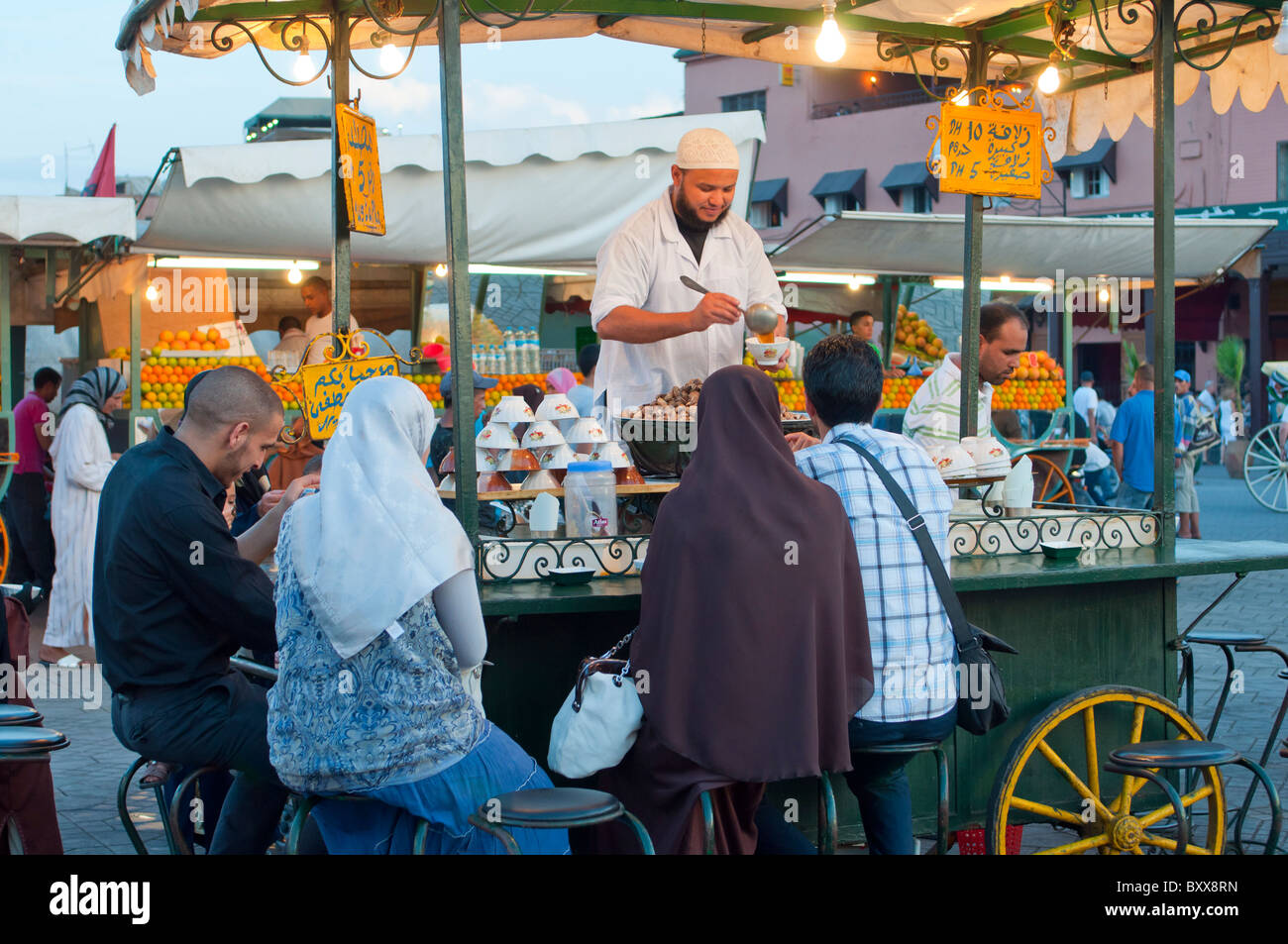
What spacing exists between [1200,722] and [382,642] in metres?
5.15

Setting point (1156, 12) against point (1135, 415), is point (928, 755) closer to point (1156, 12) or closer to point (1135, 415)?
point (1156, 12)

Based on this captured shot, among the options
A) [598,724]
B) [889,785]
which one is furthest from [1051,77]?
[598,724]

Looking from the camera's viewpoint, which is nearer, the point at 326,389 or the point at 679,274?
the point at 326,389

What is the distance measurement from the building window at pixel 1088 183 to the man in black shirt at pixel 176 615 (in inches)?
1158

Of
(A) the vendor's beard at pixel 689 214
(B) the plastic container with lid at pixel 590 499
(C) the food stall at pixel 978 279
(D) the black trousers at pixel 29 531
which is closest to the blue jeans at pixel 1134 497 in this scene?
(C) the food stall at pixel 978 279

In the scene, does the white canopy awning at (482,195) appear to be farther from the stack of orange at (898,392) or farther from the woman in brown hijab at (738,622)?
the woman in brown hijab at (738,622)

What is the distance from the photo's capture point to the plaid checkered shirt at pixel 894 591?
137 inches

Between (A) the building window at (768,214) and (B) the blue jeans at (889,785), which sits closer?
(B) the blue jeans at (889,785)

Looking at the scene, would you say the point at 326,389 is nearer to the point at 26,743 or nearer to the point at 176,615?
the point at 176,615

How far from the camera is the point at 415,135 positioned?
28.2 ft

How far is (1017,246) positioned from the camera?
1248cm

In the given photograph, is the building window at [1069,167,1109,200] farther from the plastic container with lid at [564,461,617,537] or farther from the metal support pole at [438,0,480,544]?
the metal support pole at [438,0,480,544]

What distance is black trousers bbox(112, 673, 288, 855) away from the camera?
3.32m
